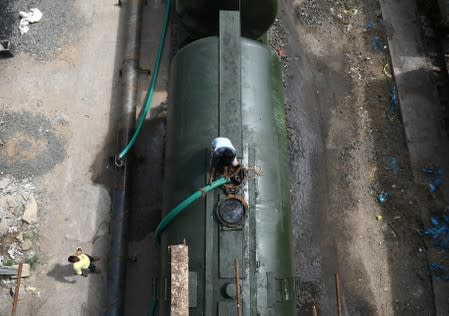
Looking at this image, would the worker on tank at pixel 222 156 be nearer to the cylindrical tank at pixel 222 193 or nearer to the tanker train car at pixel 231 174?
the tanker train car at pixel 231 174

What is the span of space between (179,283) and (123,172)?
341 centimetres

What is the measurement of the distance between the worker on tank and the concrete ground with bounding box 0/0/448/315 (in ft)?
9.35

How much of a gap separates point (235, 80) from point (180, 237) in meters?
1.89

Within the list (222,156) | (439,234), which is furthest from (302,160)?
(222,156)

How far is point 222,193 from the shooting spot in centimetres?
400

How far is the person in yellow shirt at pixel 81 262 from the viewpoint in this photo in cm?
544

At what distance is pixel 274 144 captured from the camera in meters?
4.59

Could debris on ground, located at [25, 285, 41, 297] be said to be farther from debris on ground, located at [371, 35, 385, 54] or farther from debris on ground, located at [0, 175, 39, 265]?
debris on ground, located at [371, 35, 385, 54]

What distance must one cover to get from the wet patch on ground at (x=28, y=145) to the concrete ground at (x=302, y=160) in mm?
122

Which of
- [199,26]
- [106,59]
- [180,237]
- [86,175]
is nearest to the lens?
[180,237]

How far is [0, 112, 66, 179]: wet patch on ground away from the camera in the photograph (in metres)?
6.58

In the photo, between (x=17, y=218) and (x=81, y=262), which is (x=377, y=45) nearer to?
(x=81, y=262)

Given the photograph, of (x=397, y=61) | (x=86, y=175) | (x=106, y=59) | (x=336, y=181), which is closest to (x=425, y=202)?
(x=336, y=181)

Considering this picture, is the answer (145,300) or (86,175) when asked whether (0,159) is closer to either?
(86,175)
